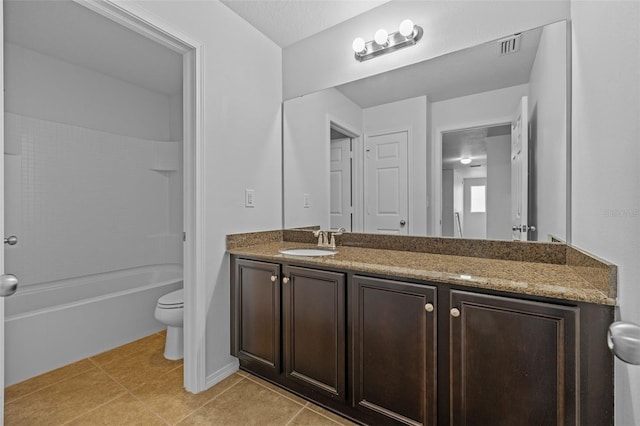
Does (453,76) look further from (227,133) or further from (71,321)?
(71,321)

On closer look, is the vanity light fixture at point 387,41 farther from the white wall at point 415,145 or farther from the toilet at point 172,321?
the toilet at point 172,321

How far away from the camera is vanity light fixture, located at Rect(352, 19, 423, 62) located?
1.79m

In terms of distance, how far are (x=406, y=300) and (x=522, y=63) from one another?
136 cm

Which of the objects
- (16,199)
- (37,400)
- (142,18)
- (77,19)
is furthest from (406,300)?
(16,199)

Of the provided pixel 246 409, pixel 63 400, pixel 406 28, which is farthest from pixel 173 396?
pixel 406 28

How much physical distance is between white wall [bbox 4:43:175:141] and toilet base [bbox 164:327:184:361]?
2.18 m

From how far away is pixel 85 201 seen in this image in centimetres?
287

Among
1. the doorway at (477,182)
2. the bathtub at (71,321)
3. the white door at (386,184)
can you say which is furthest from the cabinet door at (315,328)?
the bathtub at (71,321)

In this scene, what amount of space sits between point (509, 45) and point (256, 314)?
2047 millimetres

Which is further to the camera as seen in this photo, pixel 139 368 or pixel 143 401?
pixel 139 368

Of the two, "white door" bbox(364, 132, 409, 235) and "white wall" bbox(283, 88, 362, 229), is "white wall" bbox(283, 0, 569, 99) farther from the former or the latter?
"white door" bbox(364, 132, 409, 235)

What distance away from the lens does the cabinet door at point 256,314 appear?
1.74m

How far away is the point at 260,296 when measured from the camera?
1811 mm

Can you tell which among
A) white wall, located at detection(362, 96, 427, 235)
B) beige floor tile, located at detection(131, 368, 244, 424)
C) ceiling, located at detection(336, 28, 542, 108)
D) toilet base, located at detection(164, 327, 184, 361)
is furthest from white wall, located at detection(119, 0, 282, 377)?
white wall, located at detection(362, 96, 427, 235)
